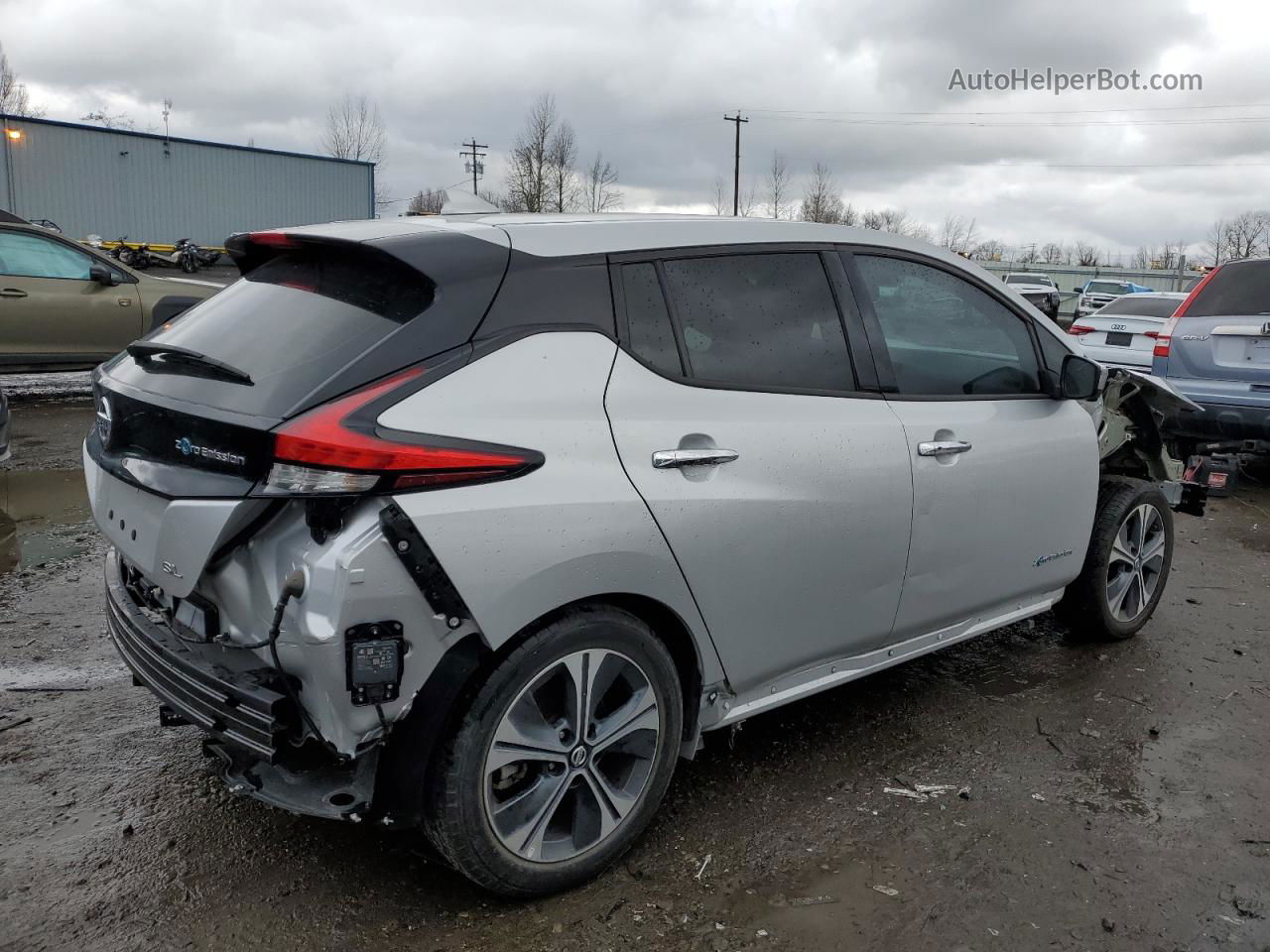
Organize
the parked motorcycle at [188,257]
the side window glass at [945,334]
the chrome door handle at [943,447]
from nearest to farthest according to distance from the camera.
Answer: the chrome door handle at [943,447], the side window glass at [945,334], the parked motorcycle at [188,257]

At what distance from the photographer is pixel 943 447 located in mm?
3326

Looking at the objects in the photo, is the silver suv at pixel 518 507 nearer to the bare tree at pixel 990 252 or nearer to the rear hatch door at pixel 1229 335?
Answer: the rear hatch door at pixel 1229 335

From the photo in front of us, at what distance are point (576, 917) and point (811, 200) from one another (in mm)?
59055

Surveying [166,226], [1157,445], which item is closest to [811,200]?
[166,226]

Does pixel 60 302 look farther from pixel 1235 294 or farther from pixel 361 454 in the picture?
pixel 1235 294

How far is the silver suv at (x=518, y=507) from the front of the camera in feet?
7.34

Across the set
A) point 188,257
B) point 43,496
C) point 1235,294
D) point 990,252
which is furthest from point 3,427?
point 990,252

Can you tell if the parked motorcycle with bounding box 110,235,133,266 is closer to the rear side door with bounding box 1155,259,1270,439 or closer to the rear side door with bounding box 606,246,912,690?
the rear side door with bounding box 1155,259,1270,439

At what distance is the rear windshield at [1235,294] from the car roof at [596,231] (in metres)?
5.74

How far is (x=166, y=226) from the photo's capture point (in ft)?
114

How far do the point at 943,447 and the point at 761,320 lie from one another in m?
0.78

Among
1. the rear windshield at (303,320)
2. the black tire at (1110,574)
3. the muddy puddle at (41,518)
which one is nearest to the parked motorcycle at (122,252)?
the muddy puddle at (41,518)

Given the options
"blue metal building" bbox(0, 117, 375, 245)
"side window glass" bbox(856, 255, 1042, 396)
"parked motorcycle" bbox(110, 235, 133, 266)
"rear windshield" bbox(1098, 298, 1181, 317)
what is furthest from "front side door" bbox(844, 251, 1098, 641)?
"blue metal building" bbox(0, 117, 375, 245)

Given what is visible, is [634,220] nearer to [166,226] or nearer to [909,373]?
[909,373]
